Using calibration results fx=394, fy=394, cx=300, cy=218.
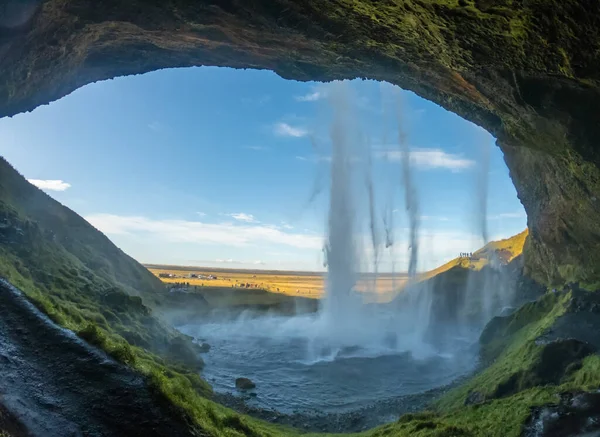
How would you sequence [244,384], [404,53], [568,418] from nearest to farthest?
[568,418] → [404,53] → [244,384]

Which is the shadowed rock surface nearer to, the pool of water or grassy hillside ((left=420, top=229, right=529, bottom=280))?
the pool of water

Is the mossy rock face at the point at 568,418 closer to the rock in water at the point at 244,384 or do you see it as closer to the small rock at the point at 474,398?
the small rock at the point at 474,398

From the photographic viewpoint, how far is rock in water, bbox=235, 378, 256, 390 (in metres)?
30.4

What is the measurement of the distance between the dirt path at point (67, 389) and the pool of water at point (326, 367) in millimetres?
16299

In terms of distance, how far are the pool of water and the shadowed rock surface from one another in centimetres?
1498

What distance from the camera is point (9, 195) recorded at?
136 feet

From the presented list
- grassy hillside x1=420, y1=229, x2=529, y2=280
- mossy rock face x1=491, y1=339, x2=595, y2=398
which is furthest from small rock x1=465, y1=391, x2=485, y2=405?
grassy hillside x1=420, y1=229, x2=529, y2=280

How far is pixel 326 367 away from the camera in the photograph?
37094 mm

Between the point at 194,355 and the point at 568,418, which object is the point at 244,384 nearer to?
the point at 194,355

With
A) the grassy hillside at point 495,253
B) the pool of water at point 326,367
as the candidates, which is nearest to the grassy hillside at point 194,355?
the pool of water at point 326,367

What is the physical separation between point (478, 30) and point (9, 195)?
152 feet

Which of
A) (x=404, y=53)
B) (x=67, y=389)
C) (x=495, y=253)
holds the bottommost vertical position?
(x=67, y=389)

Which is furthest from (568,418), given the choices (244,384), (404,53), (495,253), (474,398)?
(495,253)

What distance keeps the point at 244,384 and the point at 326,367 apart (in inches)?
375
